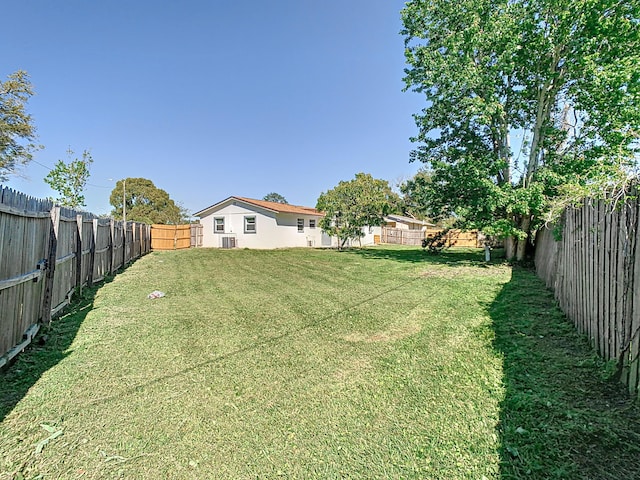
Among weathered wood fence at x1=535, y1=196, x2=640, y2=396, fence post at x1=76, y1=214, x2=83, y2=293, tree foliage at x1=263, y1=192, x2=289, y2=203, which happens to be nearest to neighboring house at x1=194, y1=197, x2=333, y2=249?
fence post at x1=76, y1=214, x2=83, y2=293

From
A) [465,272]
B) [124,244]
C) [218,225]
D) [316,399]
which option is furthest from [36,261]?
[218,225]

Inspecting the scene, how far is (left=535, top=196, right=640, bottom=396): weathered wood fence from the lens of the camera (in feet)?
8.37

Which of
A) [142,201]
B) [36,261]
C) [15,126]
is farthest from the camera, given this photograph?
[142,201]

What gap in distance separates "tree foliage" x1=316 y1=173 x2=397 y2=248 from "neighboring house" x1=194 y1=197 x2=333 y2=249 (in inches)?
113

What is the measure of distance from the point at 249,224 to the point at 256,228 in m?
0.63

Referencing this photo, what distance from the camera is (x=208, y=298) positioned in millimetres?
6539

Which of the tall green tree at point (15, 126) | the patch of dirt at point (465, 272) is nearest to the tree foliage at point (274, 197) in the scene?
the tall green tree at point (15, 126)

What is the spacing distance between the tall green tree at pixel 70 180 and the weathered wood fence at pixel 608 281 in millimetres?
23078

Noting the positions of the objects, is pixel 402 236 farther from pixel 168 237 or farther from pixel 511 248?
pixel 168 237

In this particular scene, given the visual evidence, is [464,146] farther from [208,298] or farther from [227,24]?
[208,298]

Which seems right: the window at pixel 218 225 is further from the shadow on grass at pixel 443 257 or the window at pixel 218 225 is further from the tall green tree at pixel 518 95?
the tall green tree at pixel 518 95

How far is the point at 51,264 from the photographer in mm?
4555

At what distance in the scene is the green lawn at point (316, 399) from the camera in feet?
6.51

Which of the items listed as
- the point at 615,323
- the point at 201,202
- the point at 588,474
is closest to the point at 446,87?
the point at 615,323
